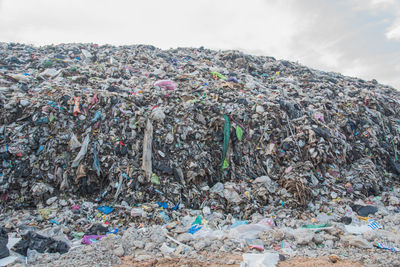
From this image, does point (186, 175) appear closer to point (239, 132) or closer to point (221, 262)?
point (239, 132)

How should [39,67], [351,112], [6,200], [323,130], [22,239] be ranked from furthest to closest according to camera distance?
[39,67], [351,112], [323,130], [6,200], [22,239]

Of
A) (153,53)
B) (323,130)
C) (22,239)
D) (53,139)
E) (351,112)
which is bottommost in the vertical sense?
(22,239)

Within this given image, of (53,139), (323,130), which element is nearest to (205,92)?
(323,130)

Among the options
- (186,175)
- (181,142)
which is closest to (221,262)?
(186,175)

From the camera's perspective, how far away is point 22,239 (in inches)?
96.5

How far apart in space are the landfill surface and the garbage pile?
2cm

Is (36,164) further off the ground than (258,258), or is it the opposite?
(36,164)

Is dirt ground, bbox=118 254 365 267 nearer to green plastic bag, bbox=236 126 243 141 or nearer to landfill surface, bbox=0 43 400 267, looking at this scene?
landfill surface, bbox=0 43 400 267

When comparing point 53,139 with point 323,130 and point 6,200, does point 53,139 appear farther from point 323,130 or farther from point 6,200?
point 323,130

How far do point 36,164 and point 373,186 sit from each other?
5927 mm

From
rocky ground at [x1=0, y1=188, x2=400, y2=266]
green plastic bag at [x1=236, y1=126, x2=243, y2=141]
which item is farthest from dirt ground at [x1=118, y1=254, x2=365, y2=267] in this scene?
green plastic bag at [x1=236, y1=126, x2=243, y2=141]

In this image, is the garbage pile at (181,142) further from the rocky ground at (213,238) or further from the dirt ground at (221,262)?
the dirt ground at (221,262)

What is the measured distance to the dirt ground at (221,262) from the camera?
2035mm

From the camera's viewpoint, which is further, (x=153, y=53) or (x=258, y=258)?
(x=153, y=53)
